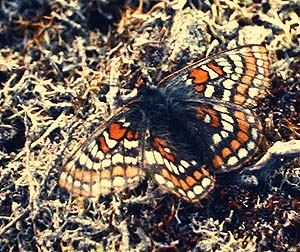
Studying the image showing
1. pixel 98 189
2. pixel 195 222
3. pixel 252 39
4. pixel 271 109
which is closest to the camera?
pixel 98 189

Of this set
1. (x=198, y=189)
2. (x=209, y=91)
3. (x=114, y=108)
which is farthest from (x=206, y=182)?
(x=114, y=108)

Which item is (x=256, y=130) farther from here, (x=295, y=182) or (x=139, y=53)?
(x=139, y=53)

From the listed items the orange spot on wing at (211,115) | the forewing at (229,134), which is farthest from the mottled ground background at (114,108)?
the orange spot on wing at (211,115)

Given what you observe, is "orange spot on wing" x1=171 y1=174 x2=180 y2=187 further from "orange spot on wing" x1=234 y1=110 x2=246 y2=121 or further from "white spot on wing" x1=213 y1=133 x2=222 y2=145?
"orange spot on wing" x1=234 y1=110 x2=246 y2=121

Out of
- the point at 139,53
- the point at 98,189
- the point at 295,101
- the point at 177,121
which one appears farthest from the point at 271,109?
the point at 98,189

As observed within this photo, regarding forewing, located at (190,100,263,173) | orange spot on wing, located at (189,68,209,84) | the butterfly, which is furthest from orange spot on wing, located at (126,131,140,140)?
orange spot on wing, located at (189,68,209,84)

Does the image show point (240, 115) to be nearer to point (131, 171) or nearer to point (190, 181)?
point (190, 181)
